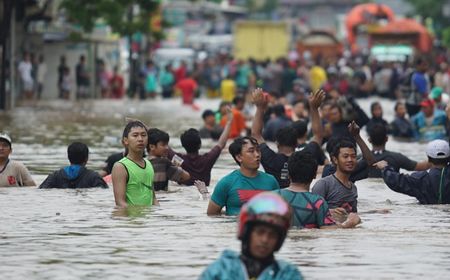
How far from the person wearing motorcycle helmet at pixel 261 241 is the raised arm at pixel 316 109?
9208mm

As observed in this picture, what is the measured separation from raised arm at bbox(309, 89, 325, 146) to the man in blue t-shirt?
3104mm

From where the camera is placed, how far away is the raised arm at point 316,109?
1739 cm

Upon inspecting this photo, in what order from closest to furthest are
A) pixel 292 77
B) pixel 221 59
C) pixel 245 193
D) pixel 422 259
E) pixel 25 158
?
1. pixel 422 259
2. pixel 245 193
3. pixel 25 158
4. pixel 292 77
5. pixel 221 59

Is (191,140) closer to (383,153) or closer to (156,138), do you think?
(156,138)

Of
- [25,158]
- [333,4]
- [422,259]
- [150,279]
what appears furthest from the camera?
[333,4]

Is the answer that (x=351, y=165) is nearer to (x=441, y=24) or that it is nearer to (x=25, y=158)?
(x=25, y=158)

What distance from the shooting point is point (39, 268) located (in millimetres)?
11766

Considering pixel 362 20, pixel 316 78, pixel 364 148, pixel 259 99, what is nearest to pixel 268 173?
pixel 259 99

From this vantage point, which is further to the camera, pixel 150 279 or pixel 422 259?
pixel 422 259

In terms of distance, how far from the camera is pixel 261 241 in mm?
8141

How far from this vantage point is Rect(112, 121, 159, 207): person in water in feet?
49.5

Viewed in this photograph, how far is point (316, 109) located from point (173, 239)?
14.9 feet

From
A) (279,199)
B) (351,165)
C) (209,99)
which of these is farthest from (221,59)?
(279,199)

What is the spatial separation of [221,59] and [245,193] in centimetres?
5466
